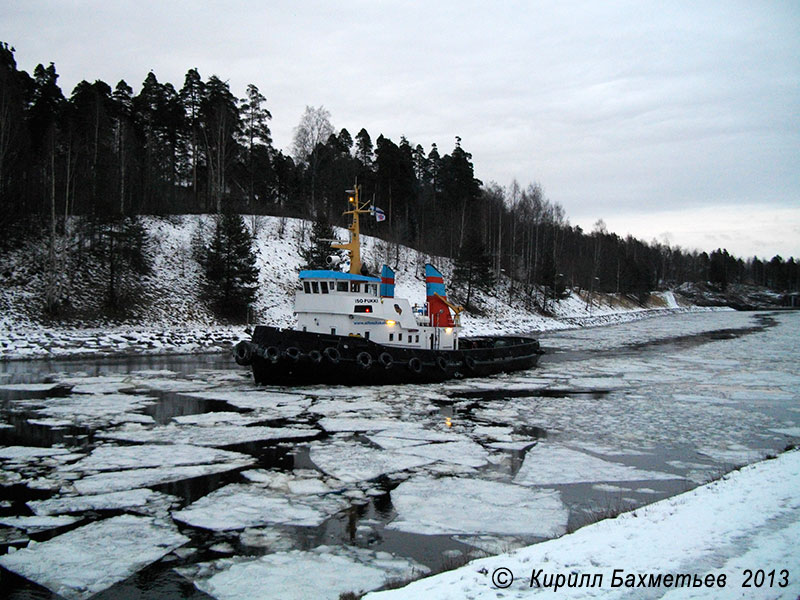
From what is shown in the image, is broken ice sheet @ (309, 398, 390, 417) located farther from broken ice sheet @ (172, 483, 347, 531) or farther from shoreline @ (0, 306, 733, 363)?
shoreline @ (0, 306, 733, 363)

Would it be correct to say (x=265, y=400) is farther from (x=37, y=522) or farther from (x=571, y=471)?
(x=571, y=471)

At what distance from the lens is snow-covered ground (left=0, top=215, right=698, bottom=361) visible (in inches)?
977

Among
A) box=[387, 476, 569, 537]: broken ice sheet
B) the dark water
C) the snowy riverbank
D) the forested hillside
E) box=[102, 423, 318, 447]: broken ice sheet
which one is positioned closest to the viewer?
the snowy riverbank

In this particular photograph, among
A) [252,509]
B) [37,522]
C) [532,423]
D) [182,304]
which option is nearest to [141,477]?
[37,522]

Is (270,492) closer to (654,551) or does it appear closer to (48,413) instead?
(654,551)

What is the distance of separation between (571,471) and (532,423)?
3917 mm

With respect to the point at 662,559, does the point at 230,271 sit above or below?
above

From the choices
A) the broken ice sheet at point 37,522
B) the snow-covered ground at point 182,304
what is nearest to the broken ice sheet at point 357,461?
the broken ice sheet at point 37,522

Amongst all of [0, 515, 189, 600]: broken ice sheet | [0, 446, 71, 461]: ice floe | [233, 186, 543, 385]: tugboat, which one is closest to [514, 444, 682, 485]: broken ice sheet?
[0, 515, 189, 600]: broken ice sheet

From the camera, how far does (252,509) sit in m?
7.20

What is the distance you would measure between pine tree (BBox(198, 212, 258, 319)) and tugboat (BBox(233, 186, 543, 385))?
13.2m

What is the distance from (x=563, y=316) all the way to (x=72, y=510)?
176 feet

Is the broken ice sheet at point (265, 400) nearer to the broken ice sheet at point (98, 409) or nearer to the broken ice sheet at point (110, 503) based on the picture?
the broken ice sheet at point (98, 409)

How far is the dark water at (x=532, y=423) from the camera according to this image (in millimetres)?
6348
